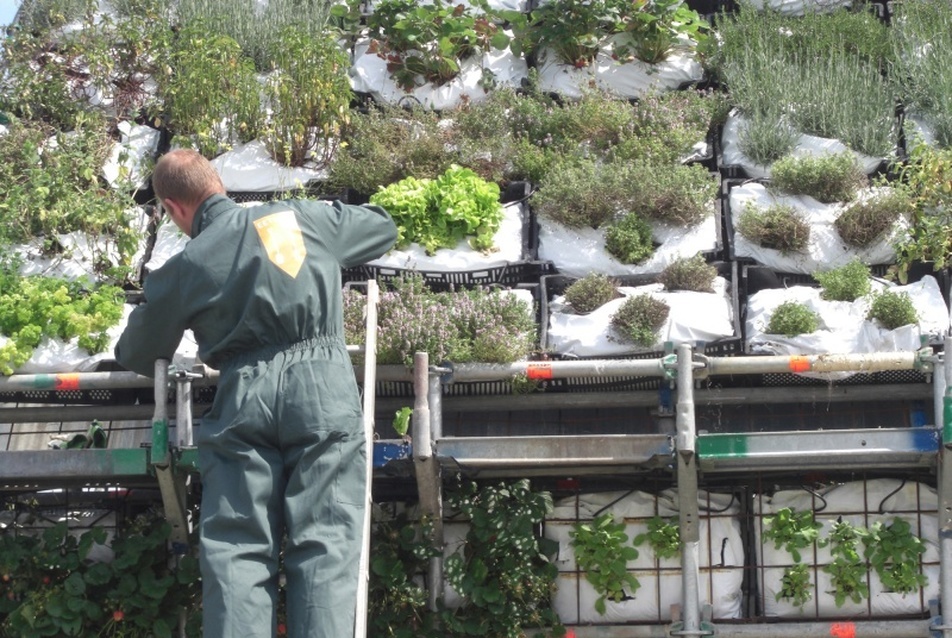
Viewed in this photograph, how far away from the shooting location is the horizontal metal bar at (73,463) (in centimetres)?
604

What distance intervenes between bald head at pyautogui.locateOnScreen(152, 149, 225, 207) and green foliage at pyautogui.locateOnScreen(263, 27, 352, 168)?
2.47 m

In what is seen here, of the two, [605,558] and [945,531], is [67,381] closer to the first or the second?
[605,558]

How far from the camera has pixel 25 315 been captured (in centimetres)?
654

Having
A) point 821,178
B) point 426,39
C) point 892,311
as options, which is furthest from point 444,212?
point 892,311

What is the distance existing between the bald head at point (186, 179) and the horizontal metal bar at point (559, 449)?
53.7 inches

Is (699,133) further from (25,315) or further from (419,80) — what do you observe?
(25,315)

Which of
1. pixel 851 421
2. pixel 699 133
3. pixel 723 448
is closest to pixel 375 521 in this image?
pixel 723 448

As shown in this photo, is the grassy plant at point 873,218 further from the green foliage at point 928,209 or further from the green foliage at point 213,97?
the green foliage at point 213,97

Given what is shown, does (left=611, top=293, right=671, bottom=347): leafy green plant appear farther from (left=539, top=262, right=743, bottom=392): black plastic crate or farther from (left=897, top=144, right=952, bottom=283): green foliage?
(left=897, top=144, right=952, bottom=283): green foliage

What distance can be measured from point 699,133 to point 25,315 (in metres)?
3.15

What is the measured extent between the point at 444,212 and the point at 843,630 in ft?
7.97

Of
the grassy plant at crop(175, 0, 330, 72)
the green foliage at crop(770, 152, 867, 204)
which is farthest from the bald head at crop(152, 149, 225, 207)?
the grassy plant at crop(175, 0, 330, 72)

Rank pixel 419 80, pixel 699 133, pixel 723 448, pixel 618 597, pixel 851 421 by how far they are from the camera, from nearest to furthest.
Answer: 1. pixel 723 448
2. pixel 618 597
3. pixel 851 421
4. pixel 699 133
5. pixel 419 80

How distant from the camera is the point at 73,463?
19.8ft
